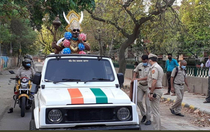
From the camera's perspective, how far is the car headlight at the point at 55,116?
4633 millimetres

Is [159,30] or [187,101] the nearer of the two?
[187,101]

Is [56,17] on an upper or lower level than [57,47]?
upper

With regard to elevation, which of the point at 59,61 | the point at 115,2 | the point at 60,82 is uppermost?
the point at 115,2

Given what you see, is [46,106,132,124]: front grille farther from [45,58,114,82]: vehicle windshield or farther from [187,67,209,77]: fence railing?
[187,67,209,77]: fence railing

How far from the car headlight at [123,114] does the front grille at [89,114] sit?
0.06 metres

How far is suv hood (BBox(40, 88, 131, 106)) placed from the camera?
186 inches

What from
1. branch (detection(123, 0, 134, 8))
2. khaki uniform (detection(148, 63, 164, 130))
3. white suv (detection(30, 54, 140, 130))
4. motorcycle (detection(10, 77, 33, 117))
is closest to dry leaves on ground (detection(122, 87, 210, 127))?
khaki uniform (detection(148, 63, 164, 130))

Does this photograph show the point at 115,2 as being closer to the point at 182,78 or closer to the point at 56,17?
→ the point at 56,17

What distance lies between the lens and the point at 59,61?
6.10 m

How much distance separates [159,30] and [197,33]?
54.3ft

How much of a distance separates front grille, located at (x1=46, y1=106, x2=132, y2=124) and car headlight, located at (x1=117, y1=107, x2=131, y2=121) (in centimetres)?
6

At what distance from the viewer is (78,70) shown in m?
6.06

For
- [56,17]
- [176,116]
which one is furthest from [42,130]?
[56,17]

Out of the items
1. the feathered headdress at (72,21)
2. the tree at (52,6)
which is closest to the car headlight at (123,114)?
the feathered headdress at (72,21)
